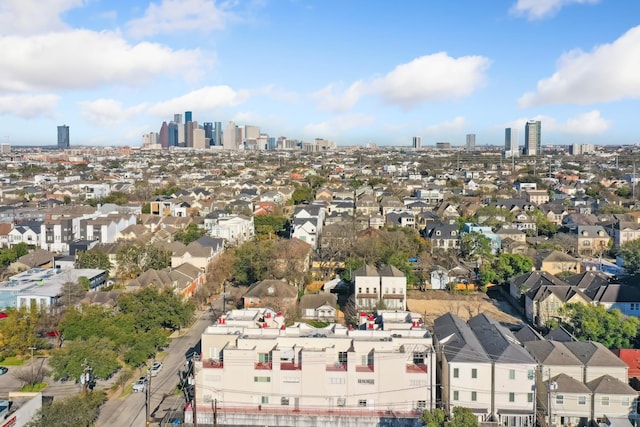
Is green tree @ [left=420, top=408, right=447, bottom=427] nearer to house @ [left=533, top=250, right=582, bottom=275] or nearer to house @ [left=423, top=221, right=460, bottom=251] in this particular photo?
house @ [left=533, top=250, right=582, bottom=275]

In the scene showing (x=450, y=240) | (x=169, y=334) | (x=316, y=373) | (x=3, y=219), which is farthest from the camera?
→ (x=3, y=219)

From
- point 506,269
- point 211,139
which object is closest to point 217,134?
point 211,139

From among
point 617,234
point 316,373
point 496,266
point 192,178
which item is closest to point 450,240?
point 496,266

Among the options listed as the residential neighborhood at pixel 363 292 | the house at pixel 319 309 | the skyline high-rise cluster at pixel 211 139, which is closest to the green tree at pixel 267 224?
the residential neighborhood at pixel 363 292

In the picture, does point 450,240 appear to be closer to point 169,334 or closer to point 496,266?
point 496,266

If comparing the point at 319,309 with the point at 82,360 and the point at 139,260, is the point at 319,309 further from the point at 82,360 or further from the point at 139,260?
the point at 139,260

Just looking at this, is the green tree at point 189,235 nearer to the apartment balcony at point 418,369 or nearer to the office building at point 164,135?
the apartment balcony at point 418,369

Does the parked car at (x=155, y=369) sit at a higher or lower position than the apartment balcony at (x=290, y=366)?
lower
